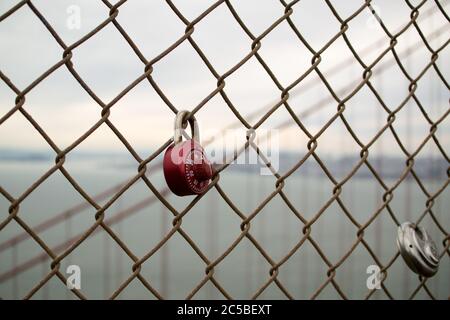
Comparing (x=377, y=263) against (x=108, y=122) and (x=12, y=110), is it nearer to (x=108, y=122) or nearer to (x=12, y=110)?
(x=108, y=122)

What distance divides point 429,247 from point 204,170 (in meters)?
0.77

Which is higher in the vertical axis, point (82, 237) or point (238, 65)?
point (238, 65)

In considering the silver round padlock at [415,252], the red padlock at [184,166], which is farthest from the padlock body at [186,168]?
the silver round padlock at [415,252]

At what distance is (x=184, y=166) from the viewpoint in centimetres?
68

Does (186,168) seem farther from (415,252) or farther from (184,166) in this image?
(415,252)

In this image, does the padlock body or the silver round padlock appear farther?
→ the silver round padlock

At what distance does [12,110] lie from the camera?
1.92ft

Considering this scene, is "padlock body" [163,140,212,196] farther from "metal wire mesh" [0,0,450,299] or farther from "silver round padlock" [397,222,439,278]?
"silver round padlock" [397,222,439,278]

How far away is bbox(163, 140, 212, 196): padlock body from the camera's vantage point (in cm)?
68

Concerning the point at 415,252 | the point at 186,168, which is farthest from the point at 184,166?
the point at 415,252

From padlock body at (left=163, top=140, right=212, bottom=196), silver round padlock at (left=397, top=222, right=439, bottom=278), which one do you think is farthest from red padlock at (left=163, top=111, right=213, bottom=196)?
silver round padlock at (left=397, top=222, right=439, bottom=278)
